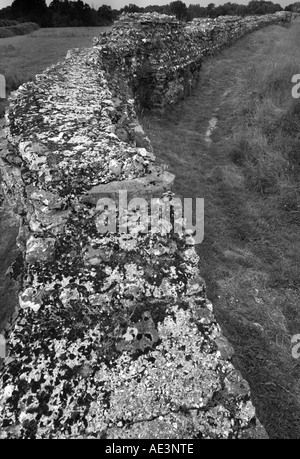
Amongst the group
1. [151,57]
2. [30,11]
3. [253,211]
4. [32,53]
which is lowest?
[253,211]

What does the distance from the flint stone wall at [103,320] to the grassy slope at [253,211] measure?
1.57m

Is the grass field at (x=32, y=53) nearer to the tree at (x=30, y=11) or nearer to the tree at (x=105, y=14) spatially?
the tree at (x=30, y=11)

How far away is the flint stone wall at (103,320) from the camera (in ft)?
7.25

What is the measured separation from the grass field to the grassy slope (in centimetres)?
1102

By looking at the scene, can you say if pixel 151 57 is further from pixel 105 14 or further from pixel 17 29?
pixel 105 14

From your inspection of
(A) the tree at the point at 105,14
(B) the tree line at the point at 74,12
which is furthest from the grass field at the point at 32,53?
(A) the tree at the point at 105,14

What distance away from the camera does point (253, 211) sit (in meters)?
6.48

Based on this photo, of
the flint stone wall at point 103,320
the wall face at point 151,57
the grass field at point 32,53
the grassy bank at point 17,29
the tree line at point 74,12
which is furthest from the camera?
the tree line at point 74,12

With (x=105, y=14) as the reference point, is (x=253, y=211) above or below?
below

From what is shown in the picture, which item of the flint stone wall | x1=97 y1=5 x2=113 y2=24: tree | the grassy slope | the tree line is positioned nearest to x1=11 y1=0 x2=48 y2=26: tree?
the tree line

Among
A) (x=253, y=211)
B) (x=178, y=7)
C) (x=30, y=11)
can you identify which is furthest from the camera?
(x=178, y=7)

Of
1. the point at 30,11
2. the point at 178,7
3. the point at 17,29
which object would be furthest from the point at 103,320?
the point at 178,7

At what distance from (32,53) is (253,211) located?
24.0 metres

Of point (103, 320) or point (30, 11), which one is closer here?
point (103, 320)
